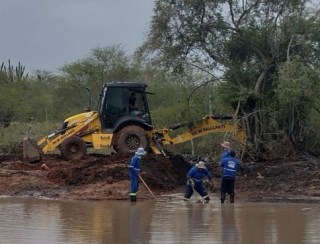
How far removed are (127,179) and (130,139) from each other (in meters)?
3.27

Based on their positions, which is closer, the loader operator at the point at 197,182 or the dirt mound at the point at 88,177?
the loader operator at the point at 197,182

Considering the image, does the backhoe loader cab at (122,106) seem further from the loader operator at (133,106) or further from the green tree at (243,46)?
the green tree at (243,46)

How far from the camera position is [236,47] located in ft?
101

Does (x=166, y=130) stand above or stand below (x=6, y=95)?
below

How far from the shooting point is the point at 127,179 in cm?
2416

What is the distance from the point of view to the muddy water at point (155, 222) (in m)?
14.4

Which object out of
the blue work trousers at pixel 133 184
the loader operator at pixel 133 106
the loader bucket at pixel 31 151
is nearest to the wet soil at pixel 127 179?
the loader bucket at pixel 31 151

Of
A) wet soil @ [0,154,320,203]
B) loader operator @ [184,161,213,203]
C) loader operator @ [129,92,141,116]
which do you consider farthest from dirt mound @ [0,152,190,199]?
loader operator @ [129,92,141,116]

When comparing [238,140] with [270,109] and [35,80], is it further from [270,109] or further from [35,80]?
[35,80]

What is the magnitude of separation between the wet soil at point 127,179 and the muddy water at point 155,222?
146cm

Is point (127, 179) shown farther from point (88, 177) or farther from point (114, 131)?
point (114, 131)

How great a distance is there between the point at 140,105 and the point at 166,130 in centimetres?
136

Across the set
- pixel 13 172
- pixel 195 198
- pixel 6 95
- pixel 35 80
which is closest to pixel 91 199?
pixel 195 198

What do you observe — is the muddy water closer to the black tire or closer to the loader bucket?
the black tire
